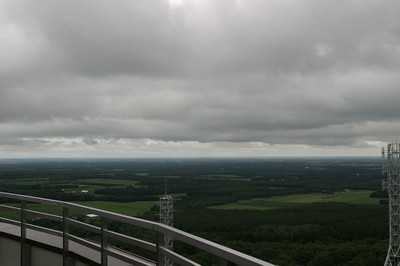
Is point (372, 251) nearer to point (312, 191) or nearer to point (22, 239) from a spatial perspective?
point (22, 239)

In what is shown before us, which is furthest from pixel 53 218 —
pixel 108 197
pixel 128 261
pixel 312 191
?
pixel 312 191

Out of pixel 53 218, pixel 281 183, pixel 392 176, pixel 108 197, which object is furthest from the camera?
pixel 281 183

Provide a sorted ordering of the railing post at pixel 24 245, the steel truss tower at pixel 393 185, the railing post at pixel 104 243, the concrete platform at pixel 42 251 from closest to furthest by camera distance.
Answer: the railing post at pixel 104 243 → the concrete platform at pixel 42 251 → the railing post at pixel 24 245 → the steel truss tower at pixel 393 185

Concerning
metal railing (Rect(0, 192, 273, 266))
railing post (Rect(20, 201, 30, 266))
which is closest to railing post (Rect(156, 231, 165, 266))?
metal railing (Rect(0, 192, 273, 266))

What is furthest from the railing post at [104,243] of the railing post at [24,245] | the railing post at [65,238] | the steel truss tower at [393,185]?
the steel truss tower at [393,185]

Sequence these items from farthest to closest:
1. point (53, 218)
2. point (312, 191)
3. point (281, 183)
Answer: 1. point (281, 183)
2. point (312, 191)
3. point (53, 218)

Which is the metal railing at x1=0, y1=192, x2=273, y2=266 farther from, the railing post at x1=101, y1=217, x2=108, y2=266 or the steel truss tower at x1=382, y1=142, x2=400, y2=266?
the steel truss tower at x1=382, y1=142, x2=400, y2=266

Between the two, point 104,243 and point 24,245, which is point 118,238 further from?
point 24,245

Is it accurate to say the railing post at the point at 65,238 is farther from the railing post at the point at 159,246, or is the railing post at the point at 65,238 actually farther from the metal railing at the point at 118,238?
the railing post at the point at 159,246
